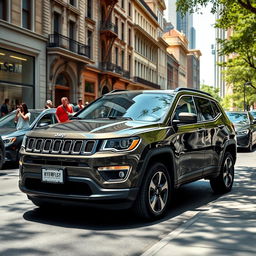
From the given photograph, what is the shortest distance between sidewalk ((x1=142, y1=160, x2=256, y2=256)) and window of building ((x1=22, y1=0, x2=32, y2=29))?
20881 mm

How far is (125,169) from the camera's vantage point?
15.7 feet

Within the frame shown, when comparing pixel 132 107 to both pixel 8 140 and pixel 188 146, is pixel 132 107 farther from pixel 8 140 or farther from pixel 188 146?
pixel 8 140

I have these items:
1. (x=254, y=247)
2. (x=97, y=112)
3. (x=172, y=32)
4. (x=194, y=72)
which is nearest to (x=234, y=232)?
(x=254, y=247)

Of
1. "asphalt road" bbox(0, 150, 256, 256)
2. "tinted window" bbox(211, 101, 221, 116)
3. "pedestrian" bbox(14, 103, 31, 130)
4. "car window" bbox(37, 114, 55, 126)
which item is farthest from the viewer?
"car window" bbox(37, 114, 55, 126)

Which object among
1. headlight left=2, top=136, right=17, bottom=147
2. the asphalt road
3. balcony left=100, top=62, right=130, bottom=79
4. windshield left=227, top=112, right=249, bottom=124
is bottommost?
the asphalt road

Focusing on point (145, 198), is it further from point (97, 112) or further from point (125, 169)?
point (97, 112)

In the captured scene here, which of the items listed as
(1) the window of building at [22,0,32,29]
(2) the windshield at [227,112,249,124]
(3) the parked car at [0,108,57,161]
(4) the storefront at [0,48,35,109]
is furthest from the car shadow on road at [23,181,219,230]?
(1) the window of building at [22,0,32,29]

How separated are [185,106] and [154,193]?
5.46 feet

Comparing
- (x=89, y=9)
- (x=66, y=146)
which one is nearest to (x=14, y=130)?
(x=66, y=146)

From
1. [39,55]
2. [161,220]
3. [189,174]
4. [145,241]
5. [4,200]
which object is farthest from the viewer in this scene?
[39,55]

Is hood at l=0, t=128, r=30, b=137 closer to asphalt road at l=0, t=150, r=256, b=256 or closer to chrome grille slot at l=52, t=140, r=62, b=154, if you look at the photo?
asphalt road at l=0, t=150, r=256, b=256

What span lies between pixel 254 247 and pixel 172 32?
106 m

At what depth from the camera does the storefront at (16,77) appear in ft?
75.7

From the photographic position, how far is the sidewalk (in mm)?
3906
